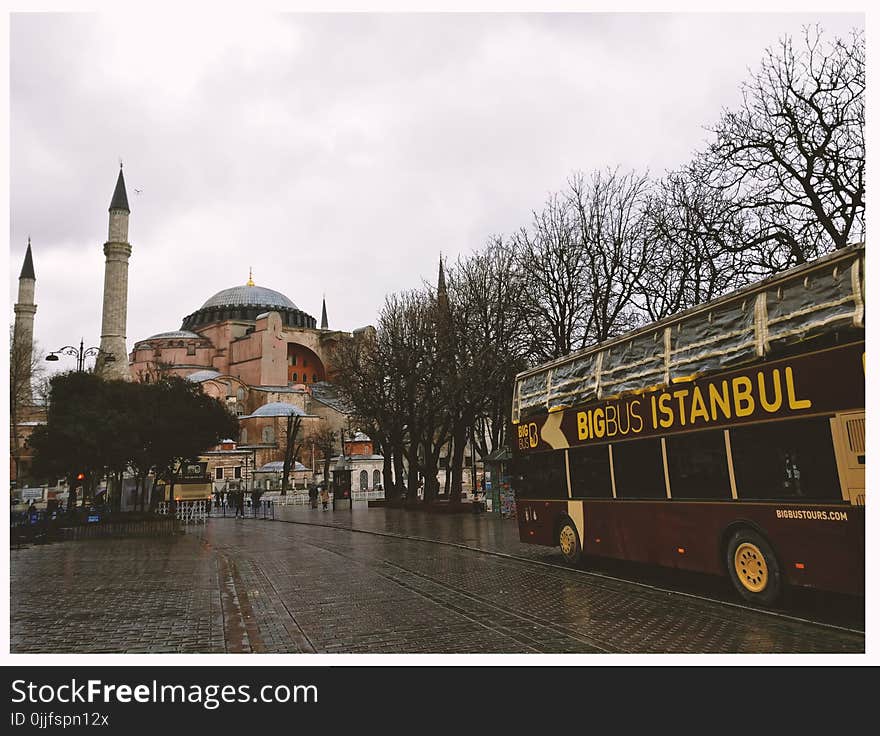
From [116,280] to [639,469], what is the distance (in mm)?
69552

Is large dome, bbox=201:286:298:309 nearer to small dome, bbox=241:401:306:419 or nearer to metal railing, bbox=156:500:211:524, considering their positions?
small dome, bbox=241:401:306:419

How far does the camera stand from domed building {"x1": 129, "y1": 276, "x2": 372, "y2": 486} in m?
83.4

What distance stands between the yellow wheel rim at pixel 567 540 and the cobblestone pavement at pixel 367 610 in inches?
16.3

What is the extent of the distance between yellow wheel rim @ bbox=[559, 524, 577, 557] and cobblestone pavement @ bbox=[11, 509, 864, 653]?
413 millimetres

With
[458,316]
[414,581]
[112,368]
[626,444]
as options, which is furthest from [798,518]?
[112,368]

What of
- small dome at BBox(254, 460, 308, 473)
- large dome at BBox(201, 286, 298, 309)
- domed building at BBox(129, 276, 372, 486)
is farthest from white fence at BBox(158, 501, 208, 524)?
large dome at BBox(201, 286, 298, 309)

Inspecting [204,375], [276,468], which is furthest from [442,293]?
[204,375]

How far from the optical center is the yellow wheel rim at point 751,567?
8.55 meters

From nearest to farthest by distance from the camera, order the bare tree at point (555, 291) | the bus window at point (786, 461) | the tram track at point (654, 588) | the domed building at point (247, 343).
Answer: the tram track at point (654, 588)
the bus window at point (786, 461)
the bare tree at point (555, 291)
the domed building at point (247, 343)

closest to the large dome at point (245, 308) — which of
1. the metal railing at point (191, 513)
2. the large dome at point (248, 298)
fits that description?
the large dome at point (248, 298)

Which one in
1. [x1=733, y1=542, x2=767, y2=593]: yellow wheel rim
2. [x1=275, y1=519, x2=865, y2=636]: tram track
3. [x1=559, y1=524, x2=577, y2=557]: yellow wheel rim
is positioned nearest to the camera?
[x1=275, y1=519, x2=865, y2=636]: tram track

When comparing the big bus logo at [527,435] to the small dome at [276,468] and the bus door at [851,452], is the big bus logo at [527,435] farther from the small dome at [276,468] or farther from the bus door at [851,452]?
the small dome at [276,468]

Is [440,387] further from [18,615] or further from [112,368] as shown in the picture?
[112,368]

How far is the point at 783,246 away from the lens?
16484 millimetres
